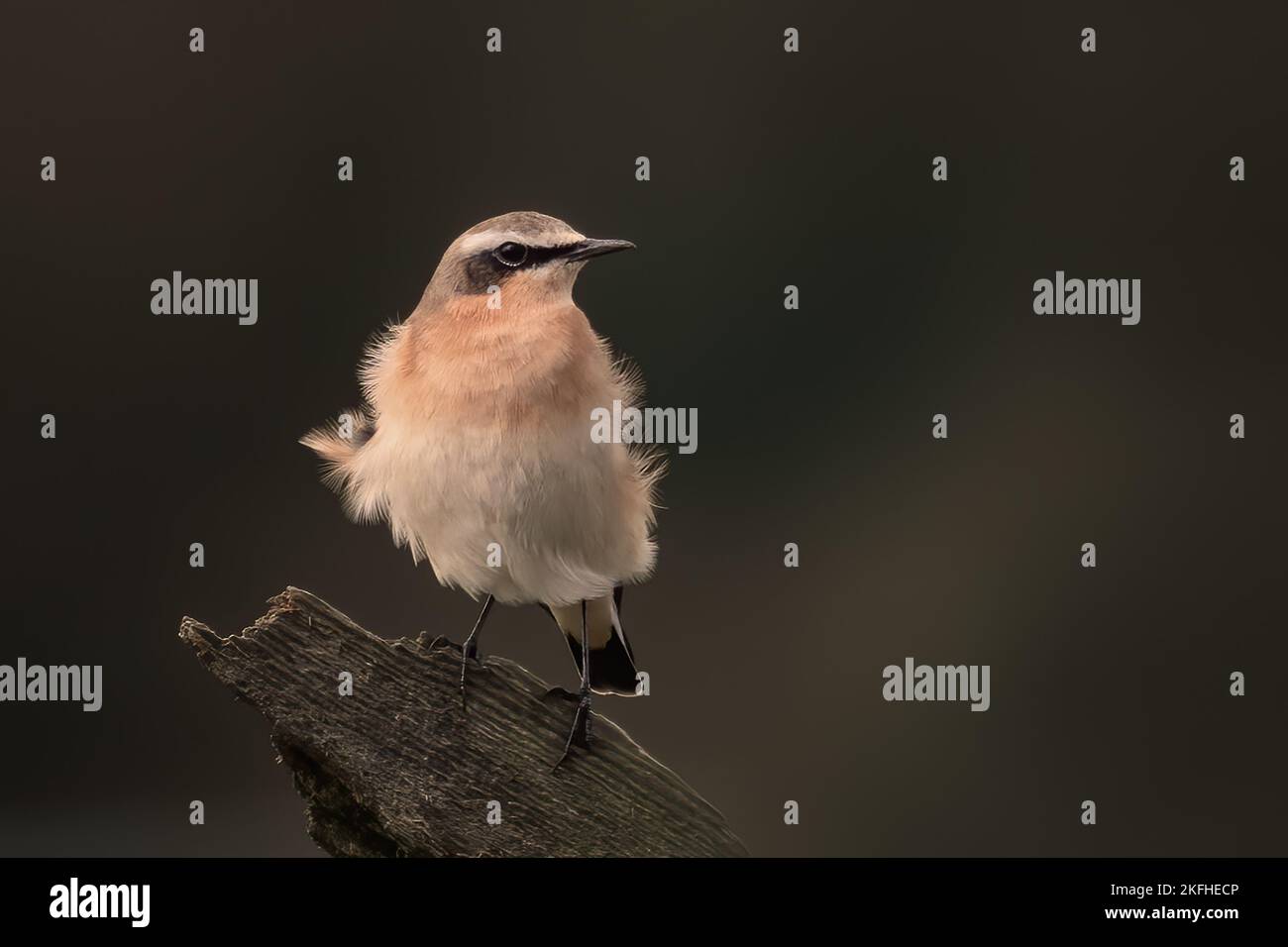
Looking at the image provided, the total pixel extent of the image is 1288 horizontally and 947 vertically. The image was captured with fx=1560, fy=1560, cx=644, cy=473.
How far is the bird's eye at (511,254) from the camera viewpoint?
3.77 m

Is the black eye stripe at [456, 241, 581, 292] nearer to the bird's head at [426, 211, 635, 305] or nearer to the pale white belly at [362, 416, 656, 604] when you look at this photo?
the bird's head at [426, 211, 635, 305]

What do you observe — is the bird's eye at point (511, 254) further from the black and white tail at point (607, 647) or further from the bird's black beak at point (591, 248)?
the black and white tail at point (607, 647)

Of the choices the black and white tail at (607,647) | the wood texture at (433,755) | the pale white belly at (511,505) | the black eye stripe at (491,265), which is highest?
the black eye stripe at (491,265)

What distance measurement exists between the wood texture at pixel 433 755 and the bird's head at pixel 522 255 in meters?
0.88

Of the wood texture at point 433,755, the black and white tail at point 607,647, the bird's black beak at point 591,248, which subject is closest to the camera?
the wood texture at point 433,755

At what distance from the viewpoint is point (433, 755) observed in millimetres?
3594

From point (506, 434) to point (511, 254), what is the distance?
44 cm

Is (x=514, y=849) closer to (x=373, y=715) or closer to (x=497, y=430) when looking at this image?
(x=373, y=715)

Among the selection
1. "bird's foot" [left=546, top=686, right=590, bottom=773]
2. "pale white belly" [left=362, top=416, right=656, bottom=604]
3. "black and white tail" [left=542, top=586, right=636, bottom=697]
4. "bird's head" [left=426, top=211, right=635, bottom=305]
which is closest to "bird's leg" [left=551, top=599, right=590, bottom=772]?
"bird's foot" [left=546, top=686, right=590, bottom=773]

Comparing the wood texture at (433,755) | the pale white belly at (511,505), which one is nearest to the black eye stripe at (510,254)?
the pale white belly at (511,505)

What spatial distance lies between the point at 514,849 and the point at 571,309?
1.32 meters

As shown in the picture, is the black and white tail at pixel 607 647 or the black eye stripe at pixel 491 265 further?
the black and white tail at pixel 607 647

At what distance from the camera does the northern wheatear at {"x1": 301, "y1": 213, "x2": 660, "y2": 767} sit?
374 centimetres

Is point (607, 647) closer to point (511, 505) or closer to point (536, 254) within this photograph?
point (511, 505)
